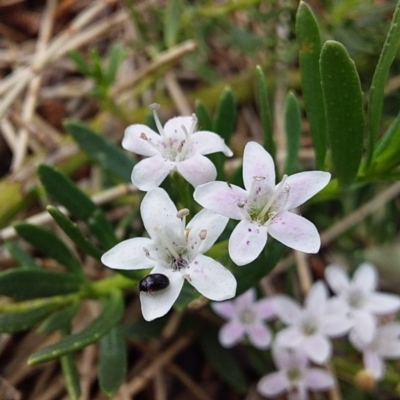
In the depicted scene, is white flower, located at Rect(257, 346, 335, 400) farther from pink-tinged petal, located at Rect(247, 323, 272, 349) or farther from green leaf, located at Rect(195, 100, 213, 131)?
green leaf, located at Rect(195, 100, 213, 131)

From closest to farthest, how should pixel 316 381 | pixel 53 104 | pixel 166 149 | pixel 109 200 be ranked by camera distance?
pixel 166 149
pixel 316 381
pixel 109 200
pixel 53 104

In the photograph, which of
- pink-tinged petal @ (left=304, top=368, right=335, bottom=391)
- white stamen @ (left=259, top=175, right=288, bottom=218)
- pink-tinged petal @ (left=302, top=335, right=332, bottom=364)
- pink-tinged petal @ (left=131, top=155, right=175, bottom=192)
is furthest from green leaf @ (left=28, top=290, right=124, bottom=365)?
pink-tinged petal @ (left=304, top=368, right=335, bottom=391)

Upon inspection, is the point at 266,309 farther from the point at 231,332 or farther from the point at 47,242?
the point at 47,242

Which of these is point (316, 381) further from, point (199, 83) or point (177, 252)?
point (199, 83)

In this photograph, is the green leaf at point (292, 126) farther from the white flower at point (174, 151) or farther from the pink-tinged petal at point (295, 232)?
the pink-tinged petal at point (295, 232)

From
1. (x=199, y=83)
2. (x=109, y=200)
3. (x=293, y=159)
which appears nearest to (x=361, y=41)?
(x=199, y=83)

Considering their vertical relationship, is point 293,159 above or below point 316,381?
above
